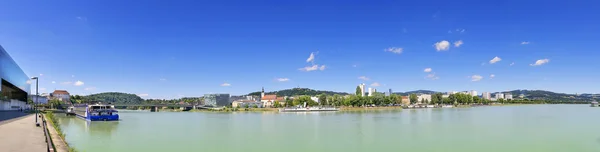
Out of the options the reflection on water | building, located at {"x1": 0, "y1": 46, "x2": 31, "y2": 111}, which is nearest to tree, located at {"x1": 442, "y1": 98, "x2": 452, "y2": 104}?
the reflection on water

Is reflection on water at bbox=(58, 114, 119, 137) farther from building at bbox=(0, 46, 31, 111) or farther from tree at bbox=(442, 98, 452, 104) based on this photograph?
tree at bbox=(442, 98, 452, 104)

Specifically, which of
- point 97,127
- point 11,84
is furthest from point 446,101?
point 11,84

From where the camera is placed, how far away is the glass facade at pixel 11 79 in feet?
115

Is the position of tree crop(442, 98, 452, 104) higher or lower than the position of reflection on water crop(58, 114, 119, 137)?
lower

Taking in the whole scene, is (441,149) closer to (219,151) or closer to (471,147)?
(471,147)

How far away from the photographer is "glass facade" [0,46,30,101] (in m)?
35.0

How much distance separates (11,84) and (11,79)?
3.48ft

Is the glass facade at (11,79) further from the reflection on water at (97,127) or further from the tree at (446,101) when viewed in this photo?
the tree at (446,101)

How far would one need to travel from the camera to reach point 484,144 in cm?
1705

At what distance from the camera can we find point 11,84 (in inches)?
1580

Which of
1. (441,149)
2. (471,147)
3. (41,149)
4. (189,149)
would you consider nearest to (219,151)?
(189,149)

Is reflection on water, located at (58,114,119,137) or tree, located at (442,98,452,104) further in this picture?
tree, located at (442,98,452,104)

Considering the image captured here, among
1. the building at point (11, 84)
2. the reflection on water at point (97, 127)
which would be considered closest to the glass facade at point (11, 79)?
the building at point (11, 84)

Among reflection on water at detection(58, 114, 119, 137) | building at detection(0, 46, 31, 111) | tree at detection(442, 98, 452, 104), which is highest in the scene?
building at detection(0, 46, 31, 111)
